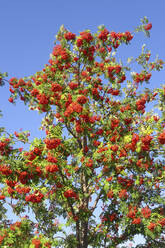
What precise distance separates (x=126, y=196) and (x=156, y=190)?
6.76ft

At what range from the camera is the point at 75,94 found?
12.5 meters

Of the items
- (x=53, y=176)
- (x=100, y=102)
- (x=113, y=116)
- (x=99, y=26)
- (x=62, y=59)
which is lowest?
(x=53, y=176)

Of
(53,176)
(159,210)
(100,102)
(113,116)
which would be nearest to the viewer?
(53,176)

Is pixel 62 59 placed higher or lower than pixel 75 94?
higher

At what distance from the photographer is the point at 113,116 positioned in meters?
13.1

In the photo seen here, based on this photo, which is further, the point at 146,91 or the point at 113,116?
the point at 146,91

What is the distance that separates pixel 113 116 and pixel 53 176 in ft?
13.8

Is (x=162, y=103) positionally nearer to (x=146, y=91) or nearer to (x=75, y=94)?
(x=146, y=91)

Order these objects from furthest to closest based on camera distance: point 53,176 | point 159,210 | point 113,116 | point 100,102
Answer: point 100,102 → point 113,116 → point 159,210 → point 53,176

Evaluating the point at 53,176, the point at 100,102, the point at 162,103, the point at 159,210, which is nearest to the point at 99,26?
the point at 100,102

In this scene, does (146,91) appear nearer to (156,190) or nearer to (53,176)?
(156,190)

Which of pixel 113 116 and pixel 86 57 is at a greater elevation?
pixel 86 57

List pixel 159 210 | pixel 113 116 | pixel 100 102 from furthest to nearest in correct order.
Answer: pixel 100 102
pixel 113 116
pixel 159 210

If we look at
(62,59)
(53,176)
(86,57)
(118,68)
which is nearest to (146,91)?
(118,68)
